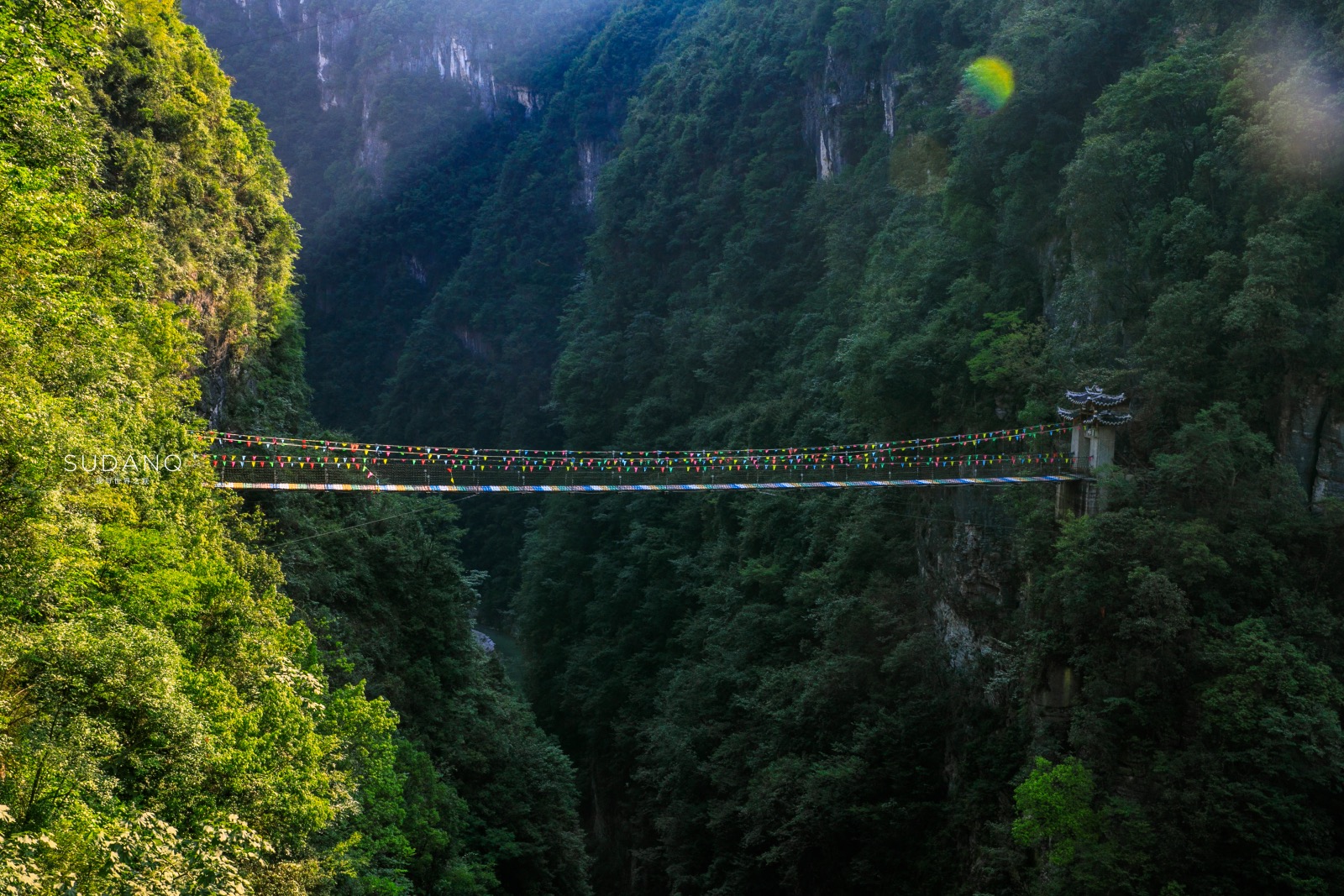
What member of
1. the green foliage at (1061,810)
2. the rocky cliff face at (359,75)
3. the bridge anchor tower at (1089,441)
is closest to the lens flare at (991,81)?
the bridge anchor tower at (1089,441)

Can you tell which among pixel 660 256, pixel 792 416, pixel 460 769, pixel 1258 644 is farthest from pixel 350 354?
pixel 1258 644

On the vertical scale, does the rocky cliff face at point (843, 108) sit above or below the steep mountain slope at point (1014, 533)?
above

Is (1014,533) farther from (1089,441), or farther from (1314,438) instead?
(1314,438)

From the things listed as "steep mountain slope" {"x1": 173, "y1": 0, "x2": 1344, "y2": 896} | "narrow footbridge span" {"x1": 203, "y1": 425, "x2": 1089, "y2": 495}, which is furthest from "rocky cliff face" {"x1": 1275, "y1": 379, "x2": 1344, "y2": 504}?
"narrow footbridge span" {"x1": 203, "y1": 425, "x2": 1089, "y2": 495}

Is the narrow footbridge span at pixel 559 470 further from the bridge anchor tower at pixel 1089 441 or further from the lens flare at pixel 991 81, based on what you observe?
the lens flare at pixel 991 81

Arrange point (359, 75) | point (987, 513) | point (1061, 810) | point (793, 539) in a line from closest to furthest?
point (1061, 810)
point (987, 513)
point (793, 539)
point (359, 75)

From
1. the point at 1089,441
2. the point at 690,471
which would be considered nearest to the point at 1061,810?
the point at 1089,441
